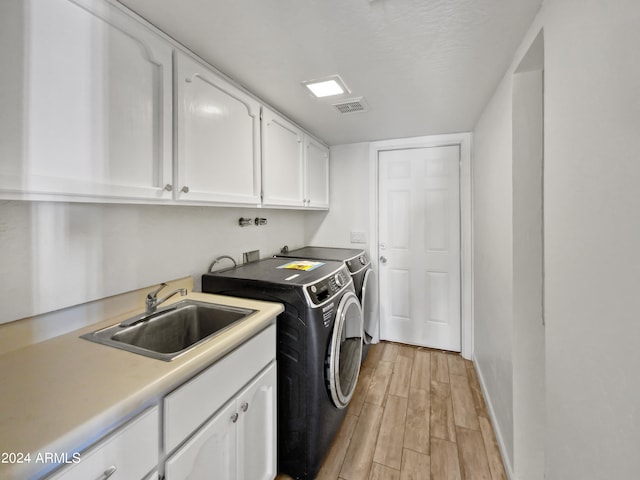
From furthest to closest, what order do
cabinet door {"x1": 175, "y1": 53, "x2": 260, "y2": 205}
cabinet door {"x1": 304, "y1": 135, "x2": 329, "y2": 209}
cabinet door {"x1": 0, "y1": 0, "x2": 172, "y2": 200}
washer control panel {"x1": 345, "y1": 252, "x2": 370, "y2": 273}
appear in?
cabinet door {"x1": 304, "y1": 135, "x2": 329, "y2": 209} < washer control panel {"x1": 345, "y1": 252, "x2": 370, "y2": 273} < cabinet door {"x1": 175, "y1": 53, "x2": 260, "y2": 205} < cabinet door {"x1": 0, "y1": 0, "x2": 172, "y2": 200}

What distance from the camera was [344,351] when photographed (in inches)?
62.4

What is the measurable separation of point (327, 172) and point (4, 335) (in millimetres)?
2498

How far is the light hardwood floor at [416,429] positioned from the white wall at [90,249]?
4.53 feet

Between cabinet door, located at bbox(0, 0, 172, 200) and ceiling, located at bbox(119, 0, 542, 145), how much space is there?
0.18 metres

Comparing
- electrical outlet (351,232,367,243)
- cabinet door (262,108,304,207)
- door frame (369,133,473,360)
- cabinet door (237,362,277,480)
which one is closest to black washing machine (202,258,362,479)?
cabinet door (237,362,277,480)

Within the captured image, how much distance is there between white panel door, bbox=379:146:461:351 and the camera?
2572mm

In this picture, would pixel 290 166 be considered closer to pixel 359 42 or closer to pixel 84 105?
pixel 359 42

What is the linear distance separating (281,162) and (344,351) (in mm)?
1344

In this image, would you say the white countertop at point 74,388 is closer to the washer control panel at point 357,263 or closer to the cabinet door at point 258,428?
the cabinet door at point 258,428

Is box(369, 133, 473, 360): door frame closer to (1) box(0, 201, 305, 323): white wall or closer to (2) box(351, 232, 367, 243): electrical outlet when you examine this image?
(2) box(351, 232, 367, 243): electrical outlet

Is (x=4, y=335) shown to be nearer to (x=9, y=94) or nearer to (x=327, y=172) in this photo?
(x=9, y=94)

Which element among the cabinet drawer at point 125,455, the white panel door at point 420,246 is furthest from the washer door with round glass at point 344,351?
the white panel door at point 420,246

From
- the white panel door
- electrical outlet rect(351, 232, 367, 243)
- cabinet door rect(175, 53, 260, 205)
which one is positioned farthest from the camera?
electrical outlet rect(351, 232, 367, 243)

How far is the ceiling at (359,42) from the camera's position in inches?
39.3
